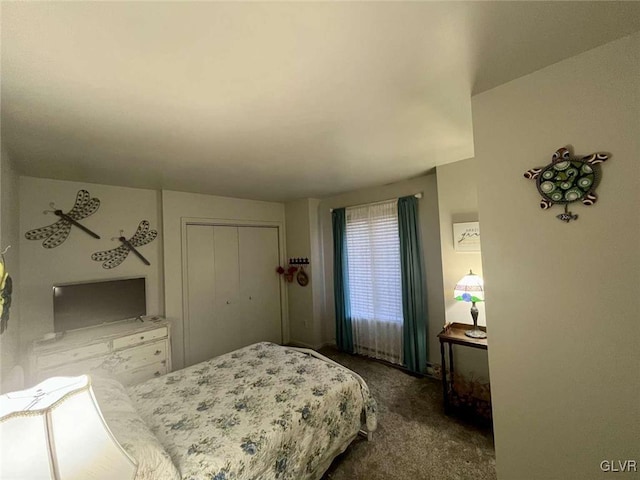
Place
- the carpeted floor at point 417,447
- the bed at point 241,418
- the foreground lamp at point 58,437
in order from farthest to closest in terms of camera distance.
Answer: the carpeted floor at point 417,447 → the bed at point 241,418 → the foreground lamp at point 58,437

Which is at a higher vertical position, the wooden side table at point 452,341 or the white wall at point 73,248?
the white wall at point 73,248

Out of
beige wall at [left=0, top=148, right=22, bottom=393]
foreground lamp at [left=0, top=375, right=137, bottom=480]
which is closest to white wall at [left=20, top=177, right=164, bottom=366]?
beige wall at [left=0, top=148, right=22, bottom=393]

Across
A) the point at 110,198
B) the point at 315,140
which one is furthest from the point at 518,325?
the point at 110,198

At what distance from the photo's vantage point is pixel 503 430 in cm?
125

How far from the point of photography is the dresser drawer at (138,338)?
2400 mm

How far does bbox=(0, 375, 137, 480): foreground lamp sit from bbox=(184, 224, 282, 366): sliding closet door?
2.77m

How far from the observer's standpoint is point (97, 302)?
256 centimetres

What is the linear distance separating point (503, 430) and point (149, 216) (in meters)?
3.84

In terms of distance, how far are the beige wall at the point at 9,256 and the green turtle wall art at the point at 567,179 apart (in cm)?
309

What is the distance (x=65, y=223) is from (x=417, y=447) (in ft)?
12.9

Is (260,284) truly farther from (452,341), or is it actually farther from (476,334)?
(476,334)

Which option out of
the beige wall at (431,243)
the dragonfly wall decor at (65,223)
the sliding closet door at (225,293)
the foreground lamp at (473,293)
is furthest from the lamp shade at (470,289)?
the dragonfly wall decor at (65,223)

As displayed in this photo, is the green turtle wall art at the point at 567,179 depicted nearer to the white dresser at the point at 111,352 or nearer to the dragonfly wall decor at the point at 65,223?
the white dresser at the point at 111,352

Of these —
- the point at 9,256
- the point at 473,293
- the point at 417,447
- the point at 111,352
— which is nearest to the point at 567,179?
the point at 473,293
